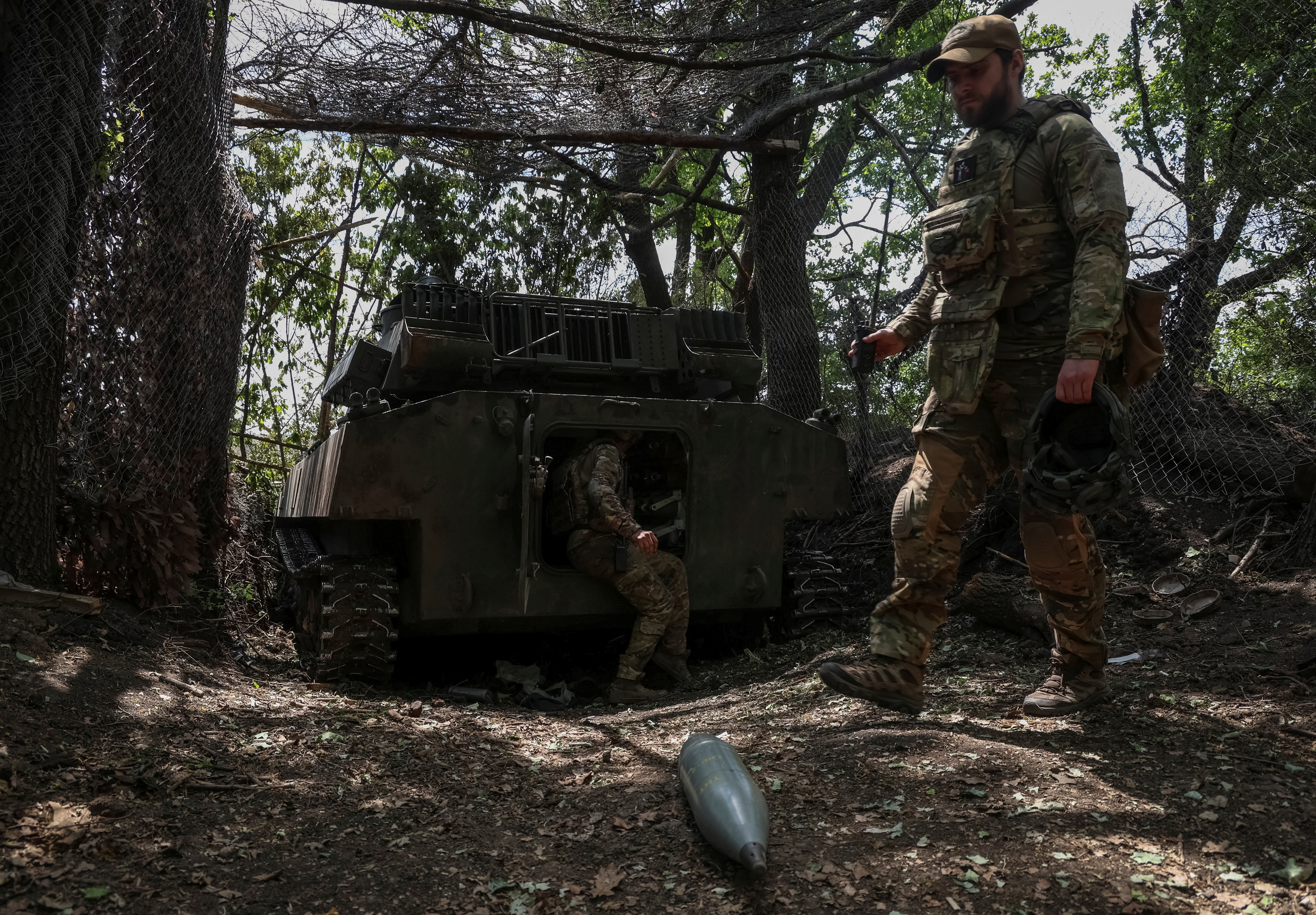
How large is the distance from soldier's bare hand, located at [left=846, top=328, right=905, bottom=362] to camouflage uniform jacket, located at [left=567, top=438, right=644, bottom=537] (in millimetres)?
1851

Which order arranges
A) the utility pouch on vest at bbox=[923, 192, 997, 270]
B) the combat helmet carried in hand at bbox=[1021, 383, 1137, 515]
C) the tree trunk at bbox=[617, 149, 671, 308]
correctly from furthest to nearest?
the tree trunk at bbox=[617, 149, 671, 308] → the utility pouch on vest at bbox=[923, 192, 997, 270] → the combat helmet carried in hand at bbox=[1021, 383, 1137, 515]

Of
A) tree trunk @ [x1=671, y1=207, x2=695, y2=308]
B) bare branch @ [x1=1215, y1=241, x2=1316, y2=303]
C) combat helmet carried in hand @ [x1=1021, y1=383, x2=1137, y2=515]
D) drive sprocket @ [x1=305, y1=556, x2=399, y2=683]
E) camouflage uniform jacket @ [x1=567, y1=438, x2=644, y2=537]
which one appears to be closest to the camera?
combat helmet carried in hand @ [x1=1021, y1=383, x2=1137, y2=515]

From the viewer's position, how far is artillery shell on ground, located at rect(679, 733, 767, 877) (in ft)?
8.09

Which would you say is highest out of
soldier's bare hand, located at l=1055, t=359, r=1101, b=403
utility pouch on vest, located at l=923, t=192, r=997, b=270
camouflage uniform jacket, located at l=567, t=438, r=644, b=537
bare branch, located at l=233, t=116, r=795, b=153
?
bare branch, located at l=233, t=116, r=795, b=153

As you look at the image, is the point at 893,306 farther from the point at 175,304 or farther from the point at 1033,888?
the point at 1033,888

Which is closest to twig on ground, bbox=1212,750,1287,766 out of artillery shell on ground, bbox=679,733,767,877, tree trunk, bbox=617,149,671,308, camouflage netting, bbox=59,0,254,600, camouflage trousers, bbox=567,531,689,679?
artillery shell on ground, bbox=679,733,767,877

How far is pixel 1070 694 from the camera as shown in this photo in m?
3.73

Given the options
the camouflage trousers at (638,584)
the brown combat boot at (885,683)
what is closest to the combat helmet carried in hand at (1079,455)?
the brown combat boot at (885,683)

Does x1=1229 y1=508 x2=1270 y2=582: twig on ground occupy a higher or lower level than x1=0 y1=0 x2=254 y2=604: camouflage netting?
lower

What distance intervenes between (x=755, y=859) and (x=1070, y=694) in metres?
1.83

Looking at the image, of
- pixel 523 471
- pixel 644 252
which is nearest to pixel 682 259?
pixel 644 252

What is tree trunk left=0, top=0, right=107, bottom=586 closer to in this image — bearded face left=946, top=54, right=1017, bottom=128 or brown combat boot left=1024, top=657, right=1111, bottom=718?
bearded face left=946, top=54, right=1017, bottom=128

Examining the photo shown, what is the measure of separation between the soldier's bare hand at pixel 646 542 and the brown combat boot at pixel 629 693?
2.81 feet

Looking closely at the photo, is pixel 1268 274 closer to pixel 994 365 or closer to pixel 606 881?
pixel 994 365
